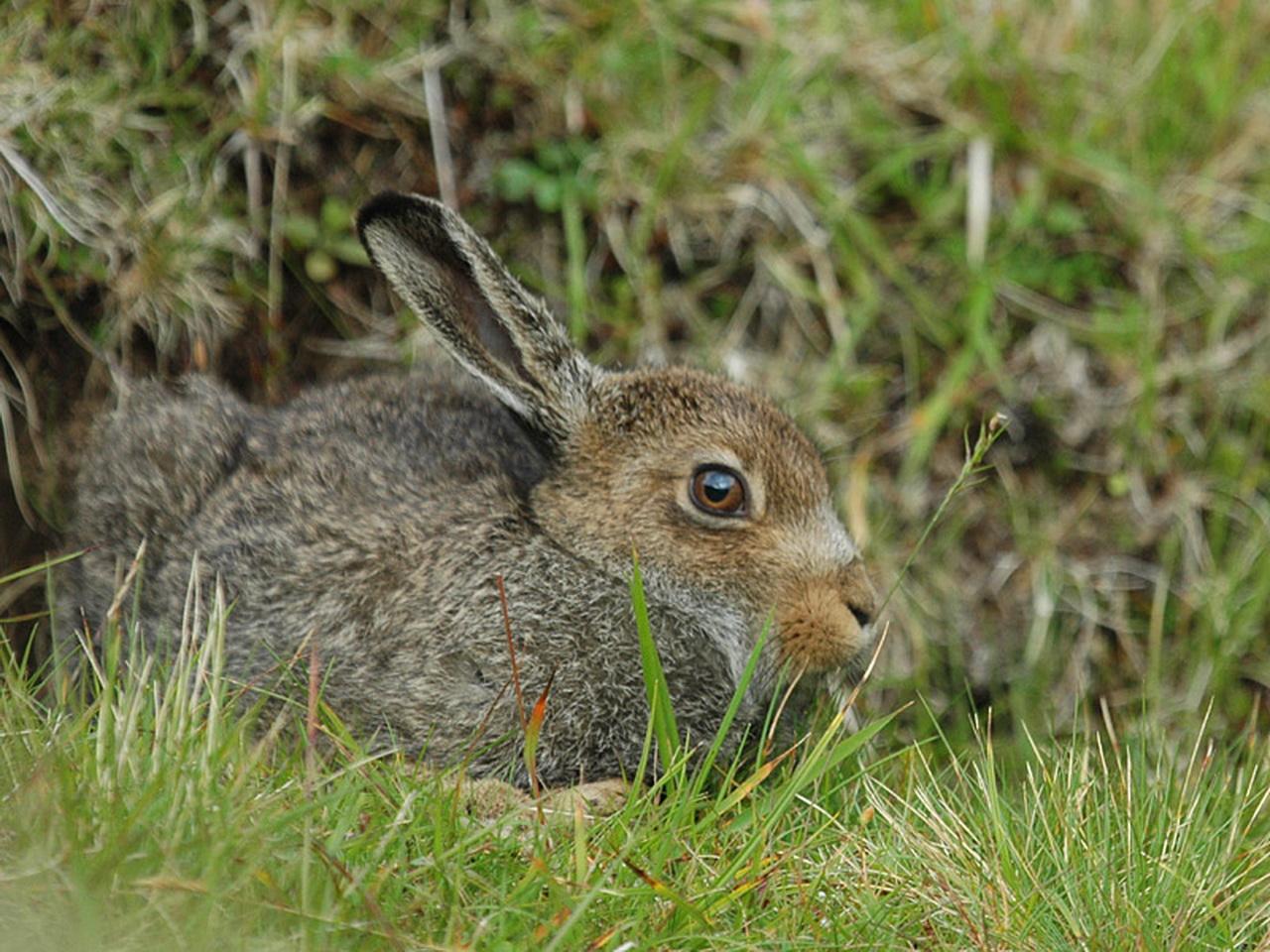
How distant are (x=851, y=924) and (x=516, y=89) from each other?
4.25 meters

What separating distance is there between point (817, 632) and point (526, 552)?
911mm

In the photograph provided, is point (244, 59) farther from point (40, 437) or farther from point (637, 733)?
point (637, 733)

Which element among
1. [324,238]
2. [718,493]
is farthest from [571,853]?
[324,238]

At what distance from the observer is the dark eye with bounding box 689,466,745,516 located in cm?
497

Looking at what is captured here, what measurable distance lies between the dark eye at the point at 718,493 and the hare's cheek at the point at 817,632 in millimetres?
339

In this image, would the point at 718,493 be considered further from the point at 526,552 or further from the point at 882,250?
the point at 882,250

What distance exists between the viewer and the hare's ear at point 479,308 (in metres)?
4.91

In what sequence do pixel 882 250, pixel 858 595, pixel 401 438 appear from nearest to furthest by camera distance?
pixel 858 595
pixel 401 438
pixel 882 250

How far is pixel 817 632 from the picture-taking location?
477 centimetres

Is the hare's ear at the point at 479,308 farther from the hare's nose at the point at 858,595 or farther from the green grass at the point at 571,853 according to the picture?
A: the green grass at the point at 571,853

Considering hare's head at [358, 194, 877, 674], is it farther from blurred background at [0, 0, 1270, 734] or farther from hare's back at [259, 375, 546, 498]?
blurred background at [0, 0, 1270, 734]

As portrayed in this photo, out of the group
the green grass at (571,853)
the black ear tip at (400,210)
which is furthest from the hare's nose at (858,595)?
the black ear tip at (400,210)

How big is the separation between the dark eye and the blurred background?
161 centimetres

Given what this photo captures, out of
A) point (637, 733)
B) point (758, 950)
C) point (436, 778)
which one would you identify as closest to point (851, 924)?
point (758, 950)
